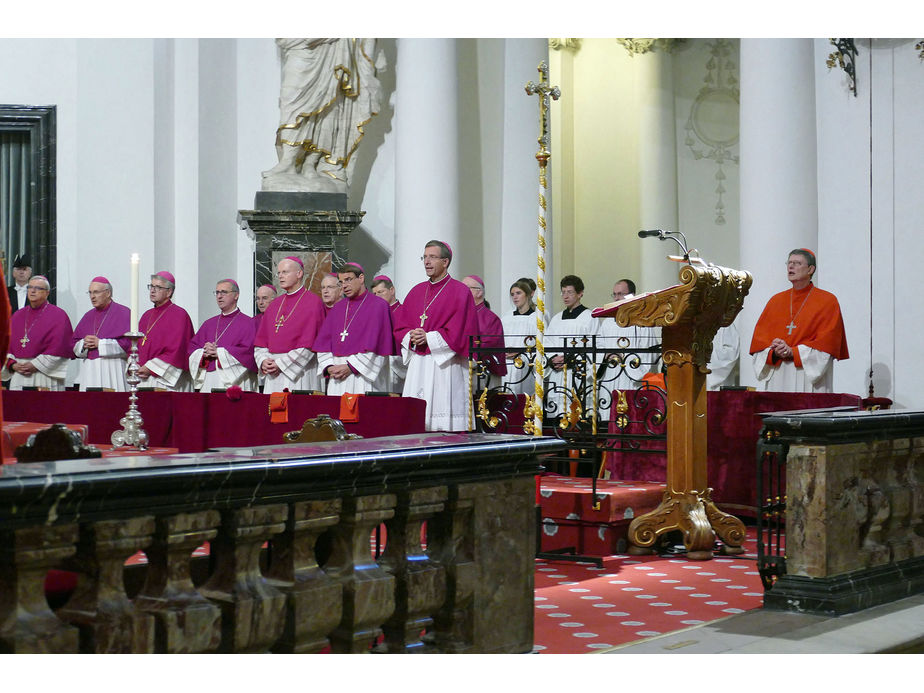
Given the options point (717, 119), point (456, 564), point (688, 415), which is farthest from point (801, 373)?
point (717, 119)

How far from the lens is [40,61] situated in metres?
13.9

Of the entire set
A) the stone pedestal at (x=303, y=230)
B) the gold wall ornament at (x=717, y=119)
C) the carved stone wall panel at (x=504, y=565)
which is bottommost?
the carved stone wall panel at (x=504, y=565)

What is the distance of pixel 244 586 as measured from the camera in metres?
3.06

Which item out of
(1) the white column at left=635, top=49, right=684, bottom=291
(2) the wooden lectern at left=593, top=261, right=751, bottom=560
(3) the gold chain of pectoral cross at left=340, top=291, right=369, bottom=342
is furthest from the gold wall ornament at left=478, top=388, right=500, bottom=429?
(1) the white column at left=635, top=49, right=684, bottom=291

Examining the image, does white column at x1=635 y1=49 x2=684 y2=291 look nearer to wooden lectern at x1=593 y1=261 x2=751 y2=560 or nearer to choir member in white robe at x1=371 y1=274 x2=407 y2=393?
choir member in white robe at x1=371 y1=274 x2=407 y2=393

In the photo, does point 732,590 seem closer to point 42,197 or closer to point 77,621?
point 77,621

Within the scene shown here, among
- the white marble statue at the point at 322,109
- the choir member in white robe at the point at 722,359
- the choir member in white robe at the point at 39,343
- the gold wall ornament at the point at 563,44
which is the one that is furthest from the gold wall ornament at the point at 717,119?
the choir member in white robe at the point at 39,343

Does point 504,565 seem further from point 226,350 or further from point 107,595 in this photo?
point 226,350

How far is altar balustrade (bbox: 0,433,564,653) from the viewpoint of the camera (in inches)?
104

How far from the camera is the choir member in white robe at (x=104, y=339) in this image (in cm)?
1141

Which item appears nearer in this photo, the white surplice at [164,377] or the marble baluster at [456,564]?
the marble baluster at [456,564]

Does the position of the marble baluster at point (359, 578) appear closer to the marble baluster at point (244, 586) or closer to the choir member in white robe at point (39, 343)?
the marble baluster at point (244, 586)

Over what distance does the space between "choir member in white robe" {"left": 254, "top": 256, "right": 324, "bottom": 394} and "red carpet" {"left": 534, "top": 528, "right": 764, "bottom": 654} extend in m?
3.86

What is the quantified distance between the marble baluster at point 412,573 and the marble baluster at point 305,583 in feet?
0.85
